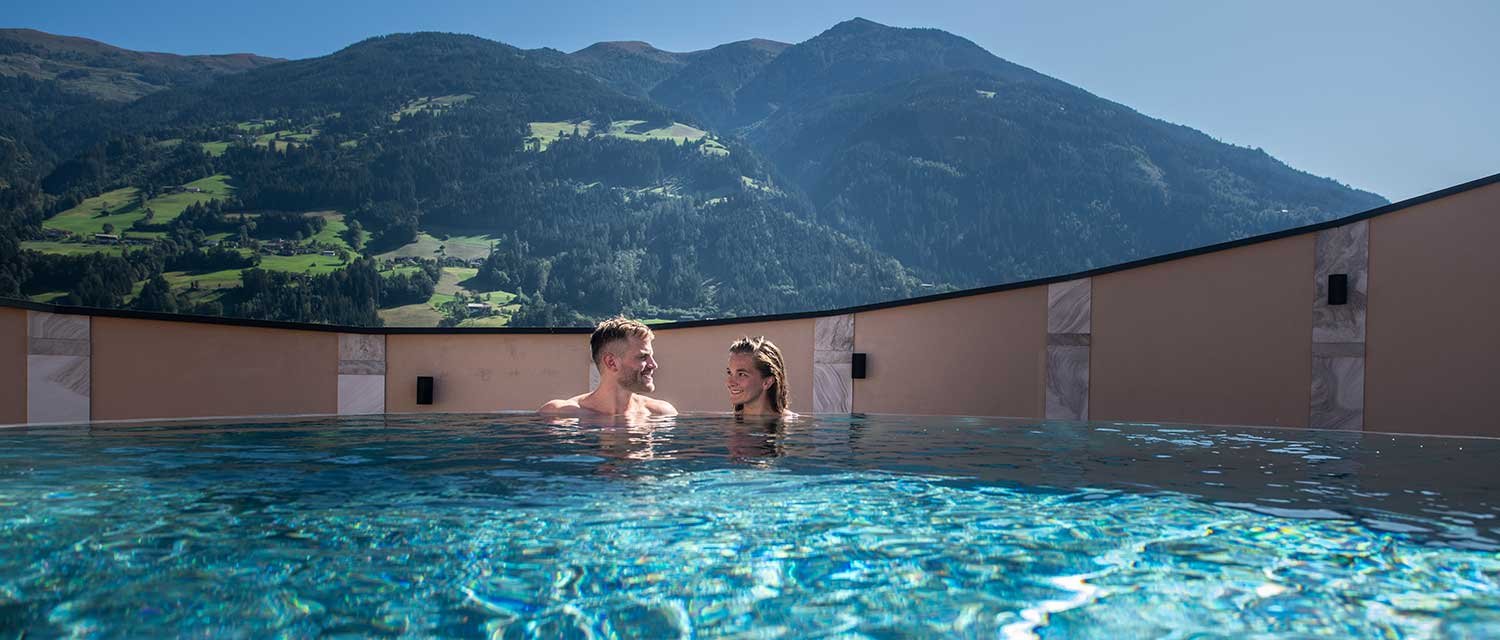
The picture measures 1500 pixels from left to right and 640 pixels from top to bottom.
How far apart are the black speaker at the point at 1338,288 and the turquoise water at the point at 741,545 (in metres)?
2.18

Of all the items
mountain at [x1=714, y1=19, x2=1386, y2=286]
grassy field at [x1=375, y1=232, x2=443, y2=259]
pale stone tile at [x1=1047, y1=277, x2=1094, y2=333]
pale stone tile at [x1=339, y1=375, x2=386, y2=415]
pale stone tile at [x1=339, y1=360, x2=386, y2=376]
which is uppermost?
mountain at [x1=714, y1=19, x2=1386, y2=286]

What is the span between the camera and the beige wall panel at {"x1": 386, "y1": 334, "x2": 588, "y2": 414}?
9.95m

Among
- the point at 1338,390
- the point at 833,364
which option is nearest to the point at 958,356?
the point at 833,364

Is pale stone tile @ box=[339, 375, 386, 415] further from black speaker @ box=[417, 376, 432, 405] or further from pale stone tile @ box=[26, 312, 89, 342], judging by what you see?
pale stone tile @ box=[26, 312, 89, 342]

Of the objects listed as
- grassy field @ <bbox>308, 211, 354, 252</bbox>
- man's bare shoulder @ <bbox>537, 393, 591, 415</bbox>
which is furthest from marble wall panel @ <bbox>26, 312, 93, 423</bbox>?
grassy field @ <bbox>308, 211, 354, 252</bbox>

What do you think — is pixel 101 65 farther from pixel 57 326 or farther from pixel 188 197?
pixel 57 326

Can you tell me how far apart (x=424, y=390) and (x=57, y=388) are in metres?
3.27

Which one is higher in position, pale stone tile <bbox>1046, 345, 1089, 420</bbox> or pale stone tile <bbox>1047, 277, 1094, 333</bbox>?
pale stone tile <bbox>1047, 277, 1094, 333</bbox>

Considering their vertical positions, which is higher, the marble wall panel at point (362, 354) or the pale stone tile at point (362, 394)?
the marble wall panel at point (362, 354)

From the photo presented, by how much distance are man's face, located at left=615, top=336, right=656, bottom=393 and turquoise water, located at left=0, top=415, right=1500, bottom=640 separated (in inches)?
78.8

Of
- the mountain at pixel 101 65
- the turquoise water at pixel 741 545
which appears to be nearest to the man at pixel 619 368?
the turquoise water at pixel 741 545

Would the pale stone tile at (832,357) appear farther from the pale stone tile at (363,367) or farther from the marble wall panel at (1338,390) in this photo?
the pale stone tile at (363,367)

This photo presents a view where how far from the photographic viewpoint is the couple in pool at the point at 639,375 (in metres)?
6.67

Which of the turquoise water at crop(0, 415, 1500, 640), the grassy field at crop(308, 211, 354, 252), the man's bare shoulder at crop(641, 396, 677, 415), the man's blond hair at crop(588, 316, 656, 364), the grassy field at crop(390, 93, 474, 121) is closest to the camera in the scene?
the turquoise water at crop(0, 415, 1500, 640)
